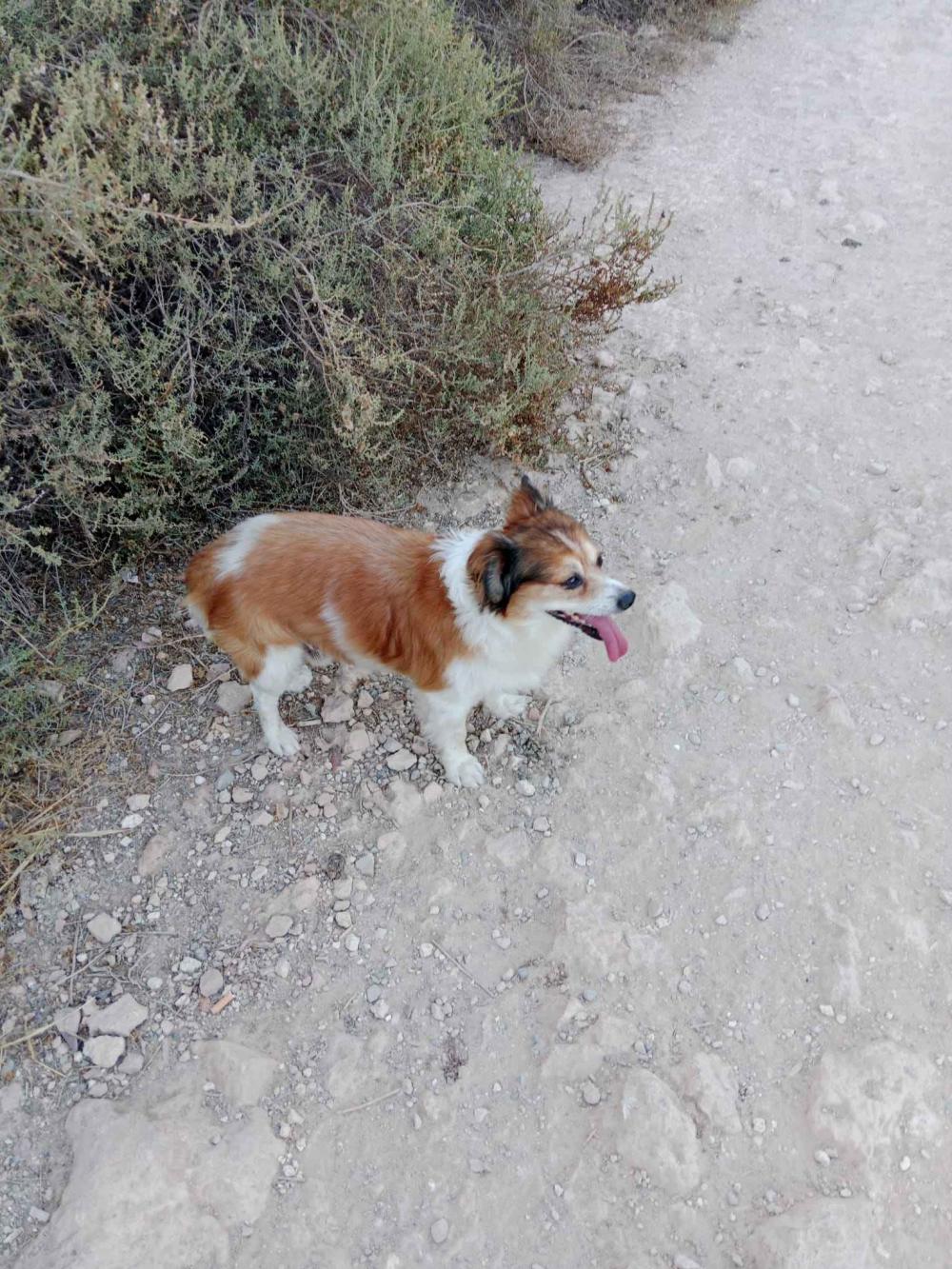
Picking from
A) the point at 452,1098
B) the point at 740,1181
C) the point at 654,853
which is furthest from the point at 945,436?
the point at 452,1098

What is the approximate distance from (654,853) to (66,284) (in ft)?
10.3

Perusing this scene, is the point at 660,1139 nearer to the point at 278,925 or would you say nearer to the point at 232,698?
the point at 278,925

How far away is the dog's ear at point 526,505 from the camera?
10.6ft

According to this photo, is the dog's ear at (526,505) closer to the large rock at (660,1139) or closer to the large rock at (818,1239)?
the large rock at (660,1139)

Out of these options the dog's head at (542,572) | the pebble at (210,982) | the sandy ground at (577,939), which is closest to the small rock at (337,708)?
the sandy ground at (577,939)

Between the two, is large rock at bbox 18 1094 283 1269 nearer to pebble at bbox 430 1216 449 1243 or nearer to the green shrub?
pebble at bbox 430 1216 449 1243

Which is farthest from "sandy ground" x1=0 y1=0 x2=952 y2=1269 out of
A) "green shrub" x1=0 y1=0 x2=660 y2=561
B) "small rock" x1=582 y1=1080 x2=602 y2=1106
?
"green shrub" x1=0 y1=0 x2=660 y2=561

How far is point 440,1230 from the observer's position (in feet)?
8.22

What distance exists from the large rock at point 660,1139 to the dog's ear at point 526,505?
1.98 metres

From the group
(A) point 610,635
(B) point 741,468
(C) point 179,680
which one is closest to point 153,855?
(C) point 179,680

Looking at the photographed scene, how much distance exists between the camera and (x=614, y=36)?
26.2 ft

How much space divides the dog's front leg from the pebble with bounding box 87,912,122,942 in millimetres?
1374

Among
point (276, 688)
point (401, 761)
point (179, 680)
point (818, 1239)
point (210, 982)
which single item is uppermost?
point (818, 1239)

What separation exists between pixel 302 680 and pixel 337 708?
0.23 metres
